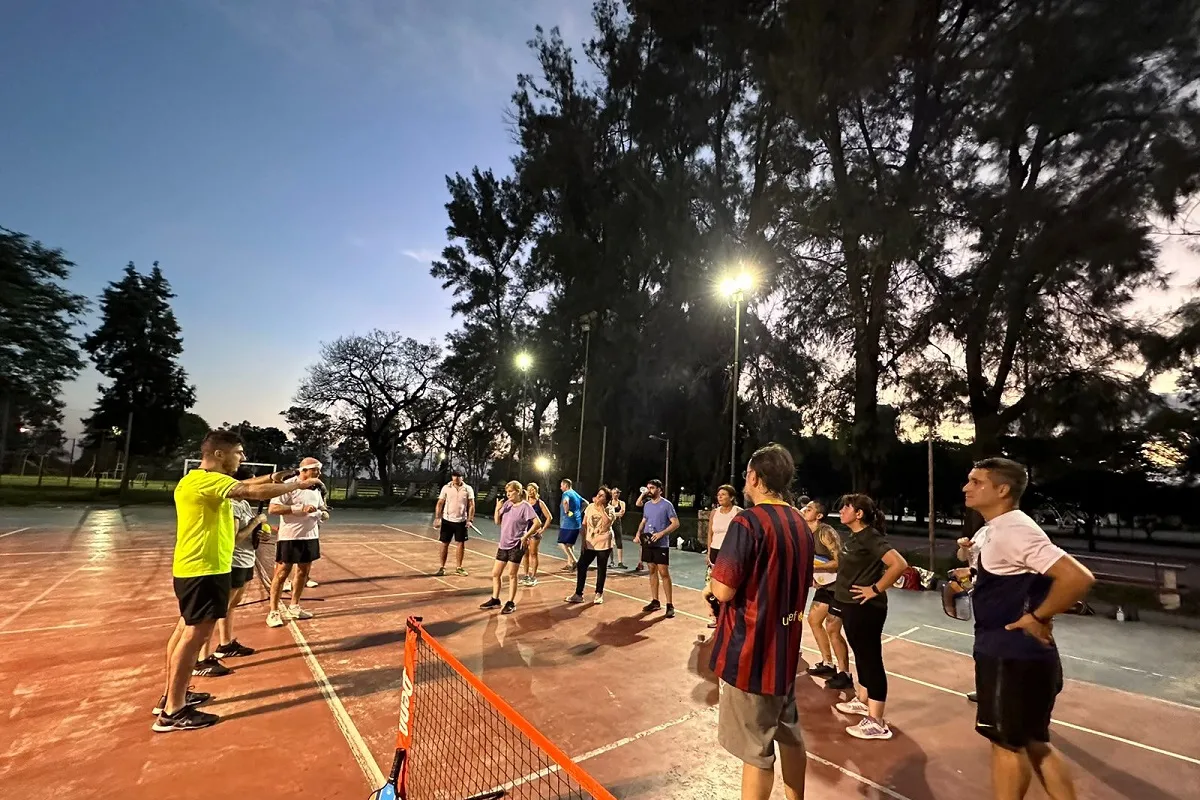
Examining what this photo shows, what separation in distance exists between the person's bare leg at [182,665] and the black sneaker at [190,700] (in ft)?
0.33

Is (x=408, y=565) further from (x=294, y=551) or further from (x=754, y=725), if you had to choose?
(x=754, y=725)

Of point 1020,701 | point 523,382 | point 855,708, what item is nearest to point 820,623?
point 855,708

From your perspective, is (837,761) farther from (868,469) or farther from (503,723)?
(868,469)

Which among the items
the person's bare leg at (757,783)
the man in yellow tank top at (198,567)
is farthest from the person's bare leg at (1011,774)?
the man in yellow tank top at (198,567)

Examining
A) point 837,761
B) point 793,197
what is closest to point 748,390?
point 793,197

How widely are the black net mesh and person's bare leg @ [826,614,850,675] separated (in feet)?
9.78

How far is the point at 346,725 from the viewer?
405 centimetres

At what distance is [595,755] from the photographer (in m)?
3.79

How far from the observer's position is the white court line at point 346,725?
338 centimetres

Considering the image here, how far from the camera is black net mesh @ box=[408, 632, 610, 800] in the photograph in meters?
3.27

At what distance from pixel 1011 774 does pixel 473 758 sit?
312 centimetres

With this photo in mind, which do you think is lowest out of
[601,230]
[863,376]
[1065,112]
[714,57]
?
[863,376]

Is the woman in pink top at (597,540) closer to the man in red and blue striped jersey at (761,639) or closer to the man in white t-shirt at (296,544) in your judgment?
the man in white t-shirt at (296,544)

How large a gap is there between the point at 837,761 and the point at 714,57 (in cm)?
2882
